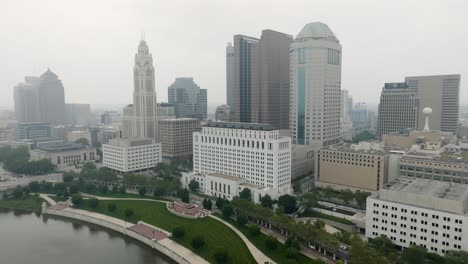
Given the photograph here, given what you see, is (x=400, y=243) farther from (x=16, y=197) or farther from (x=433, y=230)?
(x=16, y=197)

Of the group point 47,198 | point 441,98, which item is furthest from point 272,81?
point 47,198

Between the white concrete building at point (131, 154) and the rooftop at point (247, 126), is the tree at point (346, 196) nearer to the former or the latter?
the rooftop at point (247, 126)

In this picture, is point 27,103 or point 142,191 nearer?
point 142,191

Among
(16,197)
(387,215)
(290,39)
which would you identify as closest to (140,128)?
(16,197)

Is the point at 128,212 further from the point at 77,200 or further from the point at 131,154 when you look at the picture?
the point at 131,154

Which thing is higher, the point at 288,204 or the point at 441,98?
the point at 441,98

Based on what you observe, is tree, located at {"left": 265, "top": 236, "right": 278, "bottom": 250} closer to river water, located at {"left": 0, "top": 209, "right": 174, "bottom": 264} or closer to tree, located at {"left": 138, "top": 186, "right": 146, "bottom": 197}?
river water, located at {"left": 0, "top": 209, "right": 174, "bottom": 264}

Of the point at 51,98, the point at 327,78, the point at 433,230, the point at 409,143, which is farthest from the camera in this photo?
the point at 51,98
